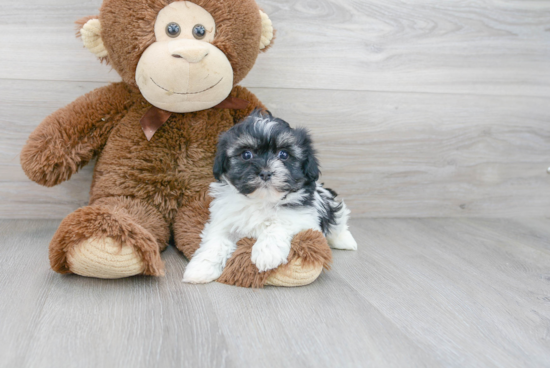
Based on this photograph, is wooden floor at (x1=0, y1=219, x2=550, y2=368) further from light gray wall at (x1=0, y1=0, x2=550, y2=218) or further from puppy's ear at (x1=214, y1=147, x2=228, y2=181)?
light gray wall at (x1=0, y1=0, x2=550, y2=218)

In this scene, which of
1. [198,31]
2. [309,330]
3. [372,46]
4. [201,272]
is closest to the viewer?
[309,330]

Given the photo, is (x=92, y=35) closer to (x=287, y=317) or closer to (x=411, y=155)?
(x=287, y=317)

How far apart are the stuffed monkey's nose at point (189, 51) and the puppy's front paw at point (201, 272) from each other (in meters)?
0.61

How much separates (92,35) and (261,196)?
78 cm

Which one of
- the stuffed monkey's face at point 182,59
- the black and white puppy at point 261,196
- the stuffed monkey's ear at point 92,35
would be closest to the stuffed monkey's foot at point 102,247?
the black and white puppy at point 261,196

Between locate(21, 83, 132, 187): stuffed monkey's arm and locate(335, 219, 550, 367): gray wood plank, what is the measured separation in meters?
0.95

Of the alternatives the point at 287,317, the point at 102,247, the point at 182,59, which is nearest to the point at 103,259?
the point at 102,247

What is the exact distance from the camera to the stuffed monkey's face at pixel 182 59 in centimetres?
138

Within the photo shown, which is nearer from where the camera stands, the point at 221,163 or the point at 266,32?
the point at 221,163

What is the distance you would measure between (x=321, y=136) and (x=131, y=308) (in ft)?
3.94

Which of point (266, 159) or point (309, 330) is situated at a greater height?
point (266, 159)

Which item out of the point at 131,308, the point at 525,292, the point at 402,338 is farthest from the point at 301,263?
the point at 525,292

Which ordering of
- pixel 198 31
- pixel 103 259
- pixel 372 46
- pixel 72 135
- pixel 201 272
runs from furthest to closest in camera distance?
pixel 372 46 → pixel 72 135 → pixel 198 31 → pixel 201 272 → pixel 103 259

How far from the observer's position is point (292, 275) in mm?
1302
